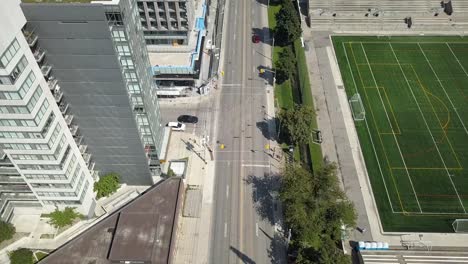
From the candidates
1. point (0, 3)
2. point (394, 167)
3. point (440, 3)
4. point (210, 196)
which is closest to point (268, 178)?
point (210, 196)

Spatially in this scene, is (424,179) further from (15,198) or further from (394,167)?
(15,198)

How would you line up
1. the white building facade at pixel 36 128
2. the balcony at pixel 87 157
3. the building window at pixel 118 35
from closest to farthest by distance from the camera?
the white building facade at pixel 36 128, the building window at pixel 118 35, the balcony at pixel 87 157

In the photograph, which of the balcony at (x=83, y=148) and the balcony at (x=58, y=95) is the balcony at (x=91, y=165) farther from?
the balcony at (x=58, y=95)

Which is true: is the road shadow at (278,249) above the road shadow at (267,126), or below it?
below

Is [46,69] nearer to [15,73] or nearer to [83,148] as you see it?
[15,73]

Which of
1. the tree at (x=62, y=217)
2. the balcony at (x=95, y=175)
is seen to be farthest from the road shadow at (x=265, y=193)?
the tree at (x=62, y=217)

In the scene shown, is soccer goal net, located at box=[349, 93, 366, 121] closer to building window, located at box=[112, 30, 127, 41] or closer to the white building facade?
building window, located at box=[112, 30, 127, 41]

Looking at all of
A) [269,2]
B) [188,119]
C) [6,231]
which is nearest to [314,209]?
[188,119]
